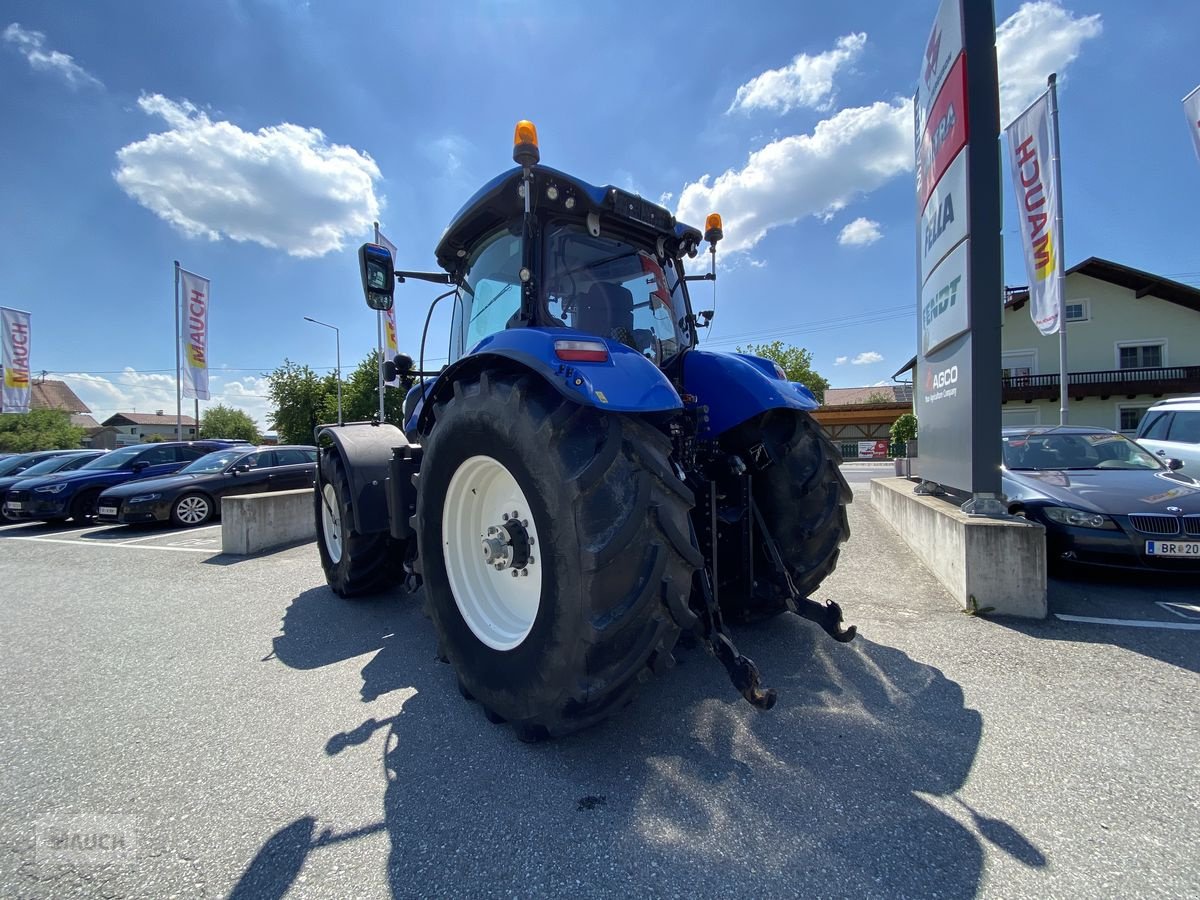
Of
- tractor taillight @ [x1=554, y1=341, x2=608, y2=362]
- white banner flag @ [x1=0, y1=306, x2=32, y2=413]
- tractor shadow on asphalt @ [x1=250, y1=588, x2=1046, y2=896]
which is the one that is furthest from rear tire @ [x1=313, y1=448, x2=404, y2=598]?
white banner flag @ [x1=0, y1=306, x2=32, y2=413]

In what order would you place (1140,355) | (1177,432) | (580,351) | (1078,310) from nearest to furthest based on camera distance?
(580,351)
(1177,432)
(1140,355)
(1078,310)

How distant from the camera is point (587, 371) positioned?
191 cm

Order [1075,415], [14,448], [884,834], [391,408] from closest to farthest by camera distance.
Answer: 1. [884,834]
2. [1075,415]
3. [391,408]
4. [14,448]

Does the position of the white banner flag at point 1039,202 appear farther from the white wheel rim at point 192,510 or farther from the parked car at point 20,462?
the parked car at point 20,462

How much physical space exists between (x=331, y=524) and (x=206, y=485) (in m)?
6.50

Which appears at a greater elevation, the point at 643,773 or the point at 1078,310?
the point at 1078,310

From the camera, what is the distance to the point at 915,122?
5559 mm

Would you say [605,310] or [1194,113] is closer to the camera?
Answer: [605,310]

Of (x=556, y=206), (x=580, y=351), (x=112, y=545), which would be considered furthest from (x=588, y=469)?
(x=112, y=545)

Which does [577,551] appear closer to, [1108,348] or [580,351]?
[580,351]

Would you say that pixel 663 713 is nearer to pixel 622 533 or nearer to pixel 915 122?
pixel 622 533

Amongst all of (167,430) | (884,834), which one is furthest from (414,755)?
(167,430)

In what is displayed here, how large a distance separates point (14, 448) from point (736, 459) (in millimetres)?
53458

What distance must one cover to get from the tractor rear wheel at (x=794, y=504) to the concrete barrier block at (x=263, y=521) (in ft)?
17.8
